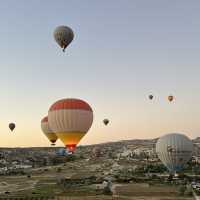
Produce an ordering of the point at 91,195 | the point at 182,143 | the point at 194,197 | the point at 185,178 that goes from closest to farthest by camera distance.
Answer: the point at 194,197 → the point at 91,195 → the point at 182,143 → the point at 185,178

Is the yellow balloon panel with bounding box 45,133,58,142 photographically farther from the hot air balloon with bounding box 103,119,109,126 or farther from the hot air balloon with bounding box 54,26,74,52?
the hot air balloon with bounding box 103,119,109,126

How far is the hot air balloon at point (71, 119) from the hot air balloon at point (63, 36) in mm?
6508

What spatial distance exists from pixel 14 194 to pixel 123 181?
1781cm

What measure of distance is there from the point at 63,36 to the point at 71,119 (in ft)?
30.5

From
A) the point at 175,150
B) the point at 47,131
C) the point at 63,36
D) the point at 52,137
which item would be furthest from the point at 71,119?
the point at 175,150

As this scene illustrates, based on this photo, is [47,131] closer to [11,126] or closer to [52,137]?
A: [52,137]

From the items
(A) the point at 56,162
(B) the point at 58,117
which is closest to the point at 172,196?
(B) the point at 58,117

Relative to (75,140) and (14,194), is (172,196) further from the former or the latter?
(14,194)

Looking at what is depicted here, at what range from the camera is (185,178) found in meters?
62.7

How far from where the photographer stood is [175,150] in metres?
57.2

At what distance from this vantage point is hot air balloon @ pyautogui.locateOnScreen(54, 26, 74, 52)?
43.4 metres

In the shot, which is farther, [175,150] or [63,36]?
[175,150]

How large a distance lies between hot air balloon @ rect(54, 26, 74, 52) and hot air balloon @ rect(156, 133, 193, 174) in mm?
22491

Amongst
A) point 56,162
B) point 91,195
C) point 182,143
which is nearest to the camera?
point 91,195
